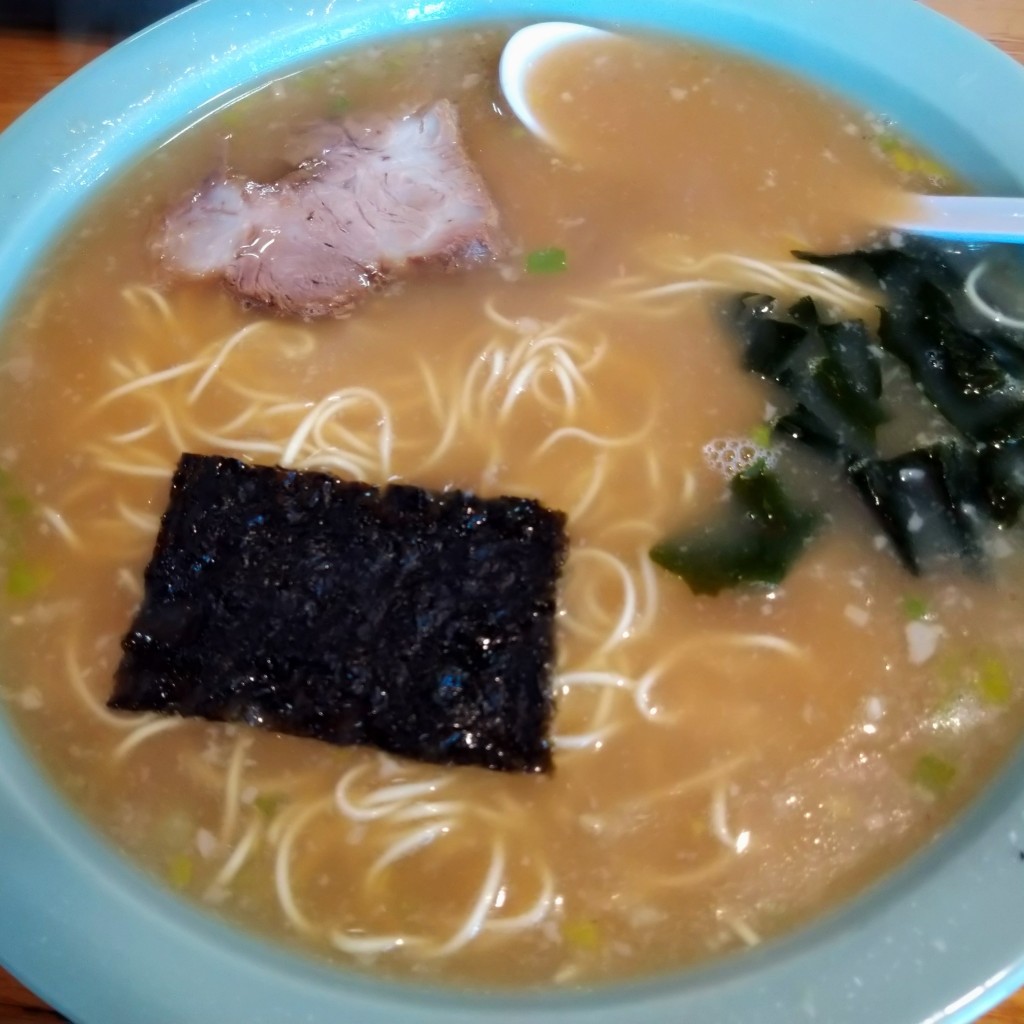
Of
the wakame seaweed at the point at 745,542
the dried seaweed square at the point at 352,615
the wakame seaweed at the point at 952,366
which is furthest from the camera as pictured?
the wakame seaweed at the point at 952,366

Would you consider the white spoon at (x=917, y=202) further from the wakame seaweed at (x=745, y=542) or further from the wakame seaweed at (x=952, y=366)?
the wakame seaweed at (x=745, y=542)

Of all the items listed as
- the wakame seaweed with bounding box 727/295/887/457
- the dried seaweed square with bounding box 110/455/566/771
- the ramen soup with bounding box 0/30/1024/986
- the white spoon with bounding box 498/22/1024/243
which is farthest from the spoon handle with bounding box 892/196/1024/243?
the dried seaweed square with bounding box 110/455/566/771

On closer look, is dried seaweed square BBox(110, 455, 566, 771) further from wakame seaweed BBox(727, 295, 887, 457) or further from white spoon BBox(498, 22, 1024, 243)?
white spoon BBox(498, 22, 1024, 243)

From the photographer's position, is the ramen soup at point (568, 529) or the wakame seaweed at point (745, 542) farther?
the wakame seaweed at point (745, 542)

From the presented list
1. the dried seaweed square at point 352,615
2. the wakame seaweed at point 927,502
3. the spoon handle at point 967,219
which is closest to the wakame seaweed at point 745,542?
the wakame seaweed at point 927,502

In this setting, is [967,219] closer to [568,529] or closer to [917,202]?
[917,202]
